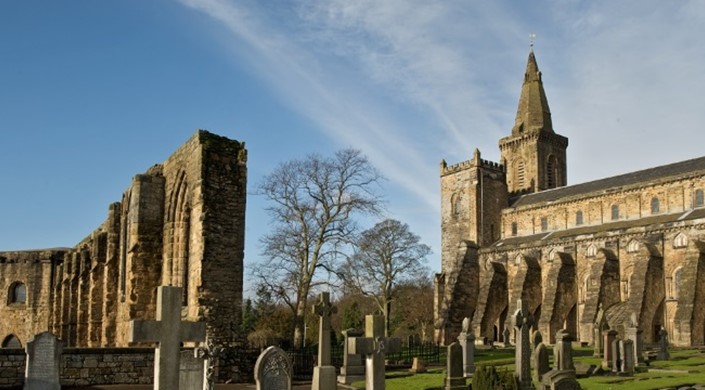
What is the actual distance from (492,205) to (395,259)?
33.8 ft

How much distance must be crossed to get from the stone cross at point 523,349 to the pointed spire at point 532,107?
47384mm

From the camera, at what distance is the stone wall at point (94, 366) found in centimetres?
1741

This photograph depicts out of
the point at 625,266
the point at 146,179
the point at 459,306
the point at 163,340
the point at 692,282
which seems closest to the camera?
the point at 163,340

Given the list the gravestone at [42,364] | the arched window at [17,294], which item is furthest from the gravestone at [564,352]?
the arched window at [17,294]

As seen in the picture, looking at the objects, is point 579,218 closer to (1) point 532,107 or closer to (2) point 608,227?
(2) point 608,227

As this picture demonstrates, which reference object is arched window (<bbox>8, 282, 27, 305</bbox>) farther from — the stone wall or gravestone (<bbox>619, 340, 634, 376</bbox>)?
gravestone (<bbox>619, 340, 634, 376</bbox>)

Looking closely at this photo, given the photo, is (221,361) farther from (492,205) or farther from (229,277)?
(492,205)

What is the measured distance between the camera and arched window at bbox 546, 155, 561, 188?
212 feet

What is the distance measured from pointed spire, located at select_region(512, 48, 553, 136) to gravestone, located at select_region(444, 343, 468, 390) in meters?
48.6

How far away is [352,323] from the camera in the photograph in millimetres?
57438

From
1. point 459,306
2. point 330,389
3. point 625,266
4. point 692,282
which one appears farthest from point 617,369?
point 459,306

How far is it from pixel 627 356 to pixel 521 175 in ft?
142

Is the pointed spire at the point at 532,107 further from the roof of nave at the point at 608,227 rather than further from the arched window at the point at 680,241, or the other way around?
the arched window at the point at 680,241

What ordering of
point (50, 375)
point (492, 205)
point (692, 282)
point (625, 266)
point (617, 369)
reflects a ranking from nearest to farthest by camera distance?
point (50, 375) < point (617, 369) < point (692, 282) < point (625, 266) < point (492, 205)
